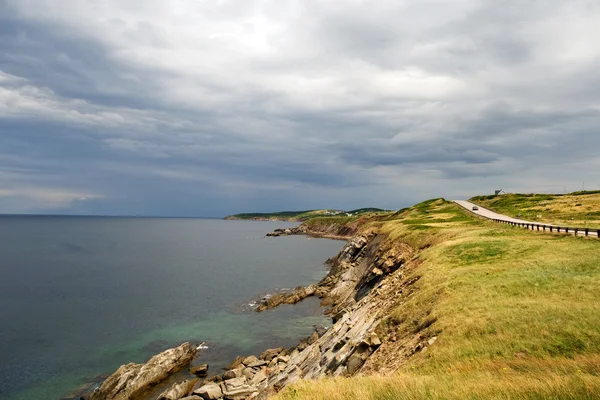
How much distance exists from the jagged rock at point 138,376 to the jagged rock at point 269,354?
7.79m

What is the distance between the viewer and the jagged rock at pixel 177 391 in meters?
28.1

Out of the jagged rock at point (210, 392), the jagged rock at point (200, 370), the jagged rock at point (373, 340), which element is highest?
the jagged rock at point (373, 340)

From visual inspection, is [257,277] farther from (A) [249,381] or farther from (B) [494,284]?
(B) [494,284]

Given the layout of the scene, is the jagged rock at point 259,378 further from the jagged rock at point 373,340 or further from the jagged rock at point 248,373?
the jagged rock at point 373,340

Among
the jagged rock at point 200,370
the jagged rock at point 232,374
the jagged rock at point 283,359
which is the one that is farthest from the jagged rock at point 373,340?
the jagged rock at point 200,370

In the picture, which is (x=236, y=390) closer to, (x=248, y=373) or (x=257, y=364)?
(x=248, y=373)

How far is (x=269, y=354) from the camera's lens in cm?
3634

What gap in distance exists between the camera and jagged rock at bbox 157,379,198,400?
92.1 feet

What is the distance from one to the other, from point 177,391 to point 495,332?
25204 millimetres

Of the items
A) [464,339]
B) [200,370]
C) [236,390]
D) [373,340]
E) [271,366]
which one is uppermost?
[464,339]

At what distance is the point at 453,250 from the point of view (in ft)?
120

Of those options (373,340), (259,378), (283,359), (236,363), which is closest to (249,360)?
(236,363)

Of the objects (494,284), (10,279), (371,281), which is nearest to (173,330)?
(371,281)

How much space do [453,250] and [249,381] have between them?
2424 cm
